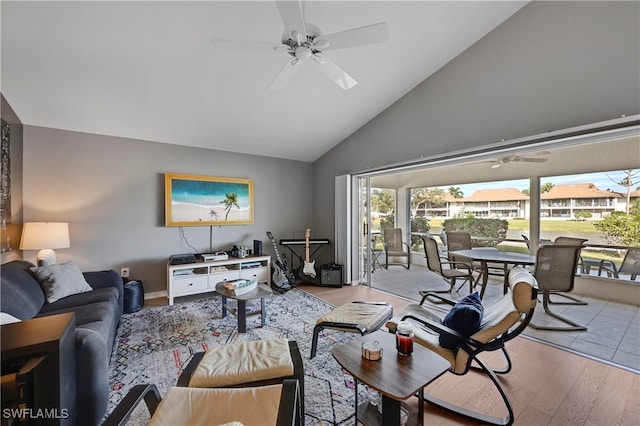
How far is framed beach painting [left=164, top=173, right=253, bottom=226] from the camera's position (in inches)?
153

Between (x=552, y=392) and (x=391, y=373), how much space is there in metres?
1.42

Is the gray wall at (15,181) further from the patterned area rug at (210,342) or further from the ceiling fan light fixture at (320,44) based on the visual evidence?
the ceiling fan light fixture at (320,44)

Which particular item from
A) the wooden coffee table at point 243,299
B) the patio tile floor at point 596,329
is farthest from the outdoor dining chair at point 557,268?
the wooden coffee table at point 243,299

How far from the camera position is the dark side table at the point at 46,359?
3.51 feet

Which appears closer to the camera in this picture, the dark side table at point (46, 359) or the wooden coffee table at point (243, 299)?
the dark side table at point (46, 359)

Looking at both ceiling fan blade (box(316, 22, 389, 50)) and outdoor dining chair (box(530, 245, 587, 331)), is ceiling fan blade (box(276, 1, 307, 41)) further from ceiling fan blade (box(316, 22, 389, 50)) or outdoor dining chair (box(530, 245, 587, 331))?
outdoor dining chair (box(530, 245, 587, 331))

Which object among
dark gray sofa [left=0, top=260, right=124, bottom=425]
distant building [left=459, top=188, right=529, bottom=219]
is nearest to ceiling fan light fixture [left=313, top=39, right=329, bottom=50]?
dark gray sofa [left=0, top=260, right=124, bottom=425]

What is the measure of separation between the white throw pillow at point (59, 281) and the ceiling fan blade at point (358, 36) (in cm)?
321

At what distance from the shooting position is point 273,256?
16.1 ft

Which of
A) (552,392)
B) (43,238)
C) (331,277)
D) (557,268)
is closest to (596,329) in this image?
(557,268)

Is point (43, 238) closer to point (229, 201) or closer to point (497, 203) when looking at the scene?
point (229, 201)

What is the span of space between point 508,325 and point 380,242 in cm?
429

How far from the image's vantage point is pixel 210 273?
3818 millimetres

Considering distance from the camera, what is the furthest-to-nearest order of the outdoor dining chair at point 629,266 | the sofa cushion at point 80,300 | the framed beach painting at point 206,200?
the framed beach painting at point 206,200, the outdoor dining chair at point 629,266, the sofa cushion at point 80,300
